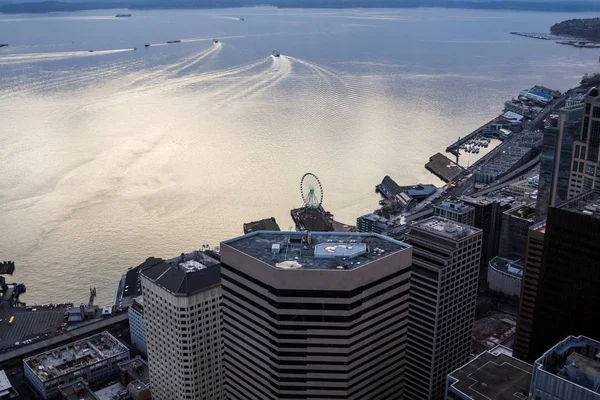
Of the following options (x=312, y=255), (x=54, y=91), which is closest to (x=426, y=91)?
(x=54, y=91)

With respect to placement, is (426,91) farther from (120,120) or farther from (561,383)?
(561,383)

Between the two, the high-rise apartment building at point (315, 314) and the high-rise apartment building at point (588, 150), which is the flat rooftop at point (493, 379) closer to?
the high-rise apartment building at point (315, 314)

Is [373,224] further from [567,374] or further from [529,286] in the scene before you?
[567,374]

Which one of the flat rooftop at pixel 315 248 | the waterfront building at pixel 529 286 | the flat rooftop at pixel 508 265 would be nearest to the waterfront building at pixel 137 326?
the flat rooftop at pixel 315 248

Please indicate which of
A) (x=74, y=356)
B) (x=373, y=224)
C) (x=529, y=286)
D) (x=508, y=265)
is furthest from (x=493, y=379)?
(x=373, y=224)

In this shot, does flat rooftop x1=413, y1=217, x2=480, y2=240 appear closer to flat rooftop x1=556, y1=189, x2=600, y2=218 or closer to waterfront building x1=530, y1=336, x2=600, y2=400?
flat rooftop x1=556, y1=189, x2=600, y2=218
